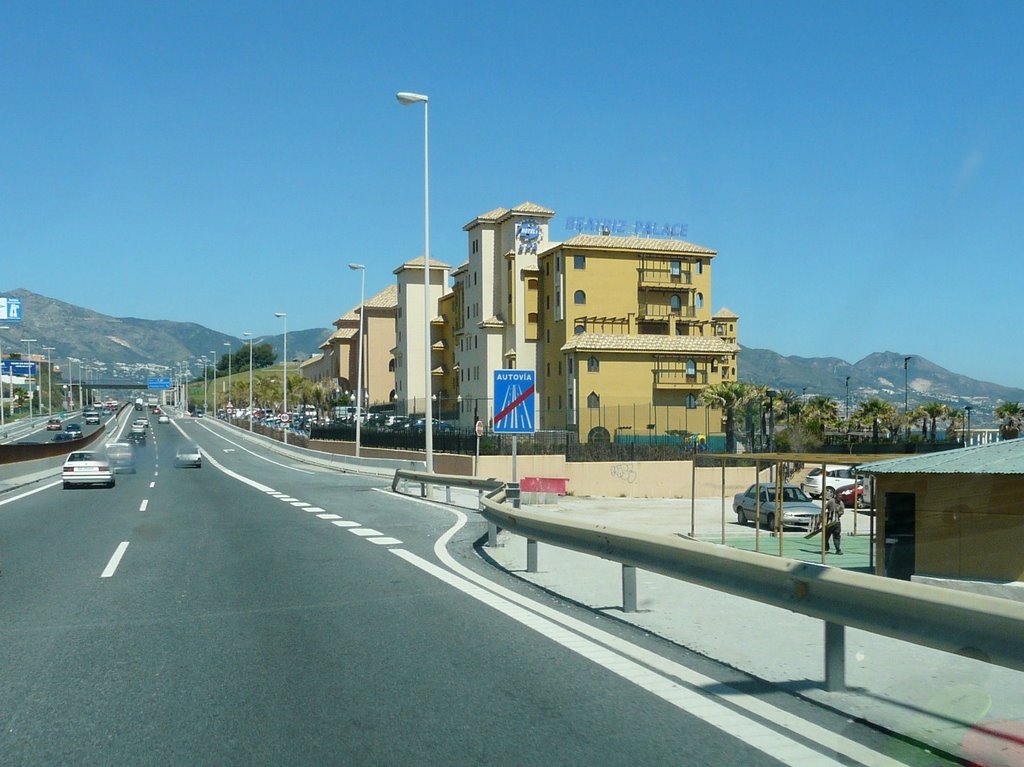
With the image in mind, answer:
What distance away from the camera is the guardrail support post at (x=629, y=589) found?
32.9 feet

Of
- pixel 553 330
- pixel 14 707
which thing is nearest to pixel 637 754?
pixel 14 707

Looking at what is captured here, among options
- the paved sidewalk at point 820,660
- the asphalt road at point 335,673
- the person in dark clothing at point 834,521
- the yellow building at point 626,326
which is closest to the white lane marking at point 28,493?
the asphalt road at point 335,673

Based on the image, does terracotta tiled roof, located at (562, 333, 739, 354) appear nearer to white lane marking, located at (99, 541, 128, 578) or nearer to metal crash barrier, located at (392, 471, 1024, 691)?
white lane marking, located at (99, 541, 128, 578)

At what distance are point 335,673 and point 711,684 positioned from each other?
8.87 feet

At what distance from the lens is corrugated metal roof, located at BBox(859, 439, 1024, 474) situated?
1531 centimetres

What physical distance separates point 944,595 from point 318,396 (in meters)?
132

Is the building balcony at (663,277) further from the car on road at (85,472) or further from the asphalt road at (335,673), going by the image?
the asphalt road at (335,673)

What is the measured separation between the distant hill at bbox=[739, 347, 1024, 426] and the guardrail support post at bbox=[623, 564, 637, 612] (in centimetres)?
2303

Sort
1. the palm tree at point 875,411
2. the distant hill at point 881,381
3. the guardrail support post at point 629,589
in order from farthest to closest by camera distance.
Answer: the palm tree at point 875,411 < the distant hill at point 881,381 < the guardrail support post at point 629,589

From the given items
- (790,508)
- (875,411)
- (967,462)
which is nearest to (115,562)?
(967,462)

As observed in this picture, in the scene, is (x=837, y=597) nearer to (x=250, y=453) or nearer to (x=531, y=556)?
(x=531, y=556)

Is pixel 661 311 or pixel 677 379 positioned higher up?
pixel 661 311

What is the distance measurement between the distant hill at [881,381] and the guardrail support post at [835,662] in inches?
1004

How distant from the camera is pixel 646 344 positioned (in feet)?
226
